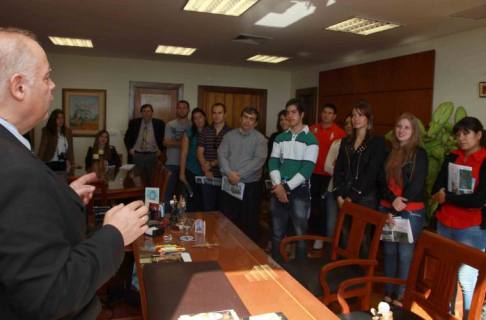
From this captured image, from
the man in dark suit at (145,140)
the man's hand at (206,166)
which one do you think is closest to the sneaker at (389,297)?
the man's hand at (206,166)

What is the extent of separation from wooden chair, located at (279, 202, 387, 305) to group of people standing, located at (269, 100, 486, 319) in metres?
0.34

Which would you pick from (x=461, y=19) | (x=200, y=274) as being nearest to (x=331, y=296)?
(x=200, y=274)

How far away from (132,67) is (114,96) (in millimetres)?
621

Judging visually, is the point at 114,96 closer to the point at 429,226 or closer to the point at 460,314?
the point at 429,226

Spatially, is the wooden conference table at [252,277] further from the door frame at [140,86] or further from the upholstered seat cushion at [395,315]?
the door frame at [140,86]

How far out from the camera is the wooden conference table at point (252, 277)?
51.4 inches

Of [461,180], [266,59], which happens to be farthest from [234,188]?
[266,59]

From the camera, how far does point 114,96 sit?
6949mm

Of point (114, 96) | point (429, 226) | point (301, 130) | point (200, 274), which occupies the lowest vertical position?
point (429, 226)

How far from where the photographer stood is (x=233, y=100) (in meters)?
7.75

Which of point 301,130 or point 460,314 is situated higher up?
point 301,130

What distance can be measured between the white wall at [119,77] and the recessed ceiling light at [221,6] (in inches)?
140

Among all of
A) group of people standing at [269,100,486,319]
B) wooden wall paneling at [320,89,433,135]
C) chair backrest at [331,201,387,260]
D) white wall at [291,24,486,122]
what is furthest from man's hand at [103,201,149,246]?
wooden wall paneling at [320,89,433,135]

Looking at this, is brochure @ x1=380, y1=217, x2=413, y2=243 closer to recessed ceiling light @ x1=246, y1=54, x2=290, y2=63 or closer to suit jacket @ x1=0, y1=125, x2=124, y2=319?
suit jacket @ x1=0, y1=125, x2=124, y2=319
